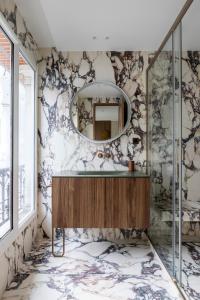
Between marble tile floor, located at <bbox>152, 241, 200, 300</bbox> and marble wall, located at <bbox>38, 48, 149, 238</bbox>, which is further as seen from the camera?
marble wall, located at <bbox>38, 48, 149, 238</bbox>

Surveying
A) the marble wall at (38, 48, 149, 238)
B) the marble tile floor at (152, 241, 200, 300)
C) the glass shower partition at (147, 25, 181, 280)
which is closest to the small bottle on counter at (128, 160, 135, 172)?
the marble wall at (38, 48, 149, 238)

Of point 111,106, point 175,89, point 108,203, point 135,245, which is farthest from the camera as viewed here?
point 111,106

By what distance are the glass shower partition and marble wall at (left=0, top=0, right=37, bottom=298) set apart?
1.34m

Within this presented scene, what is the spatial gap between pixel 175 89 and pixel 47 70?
5.77ft

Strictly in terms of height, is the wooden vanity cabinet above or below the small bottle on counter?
below

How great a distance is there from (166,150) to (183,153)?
0.41 metres

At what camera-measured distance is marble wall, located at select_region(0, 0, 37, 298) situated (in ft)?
6.88

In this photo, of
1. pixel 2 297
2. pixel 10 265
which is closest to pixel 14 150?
pixel 10 265

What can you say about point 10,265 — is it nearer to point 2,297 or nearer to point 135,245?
point 2,297

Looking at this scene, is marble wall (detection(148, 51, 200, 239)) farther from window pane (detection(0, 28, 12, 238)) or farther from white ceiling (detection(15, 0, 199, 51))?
window pane (detection(0, 28, 12, 238))

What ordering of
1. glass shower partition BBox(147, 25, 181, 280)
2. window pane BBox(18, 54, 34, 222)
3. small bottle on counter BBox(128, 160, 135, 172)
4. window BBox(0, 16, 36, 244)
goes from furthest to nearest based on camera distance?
small bottle on counter BBox(128, 160, 135, 172) → window pane BBox(18, 54, 34, 222) → window BBox(0, 16, 36, 244) → glass shower partition BBox(147, 25, 181, 280)

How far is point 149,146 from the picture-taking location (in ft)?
10.7

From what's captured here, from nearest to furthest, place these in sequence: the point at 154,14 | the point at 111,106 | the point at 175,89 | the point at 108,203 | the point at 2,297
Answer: the point at 2,297 < the point at 175,89 < the point at 154,14 < the point at 108,203 < the point at 111,106

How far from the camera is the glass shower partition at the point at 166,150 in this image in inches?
85.0
